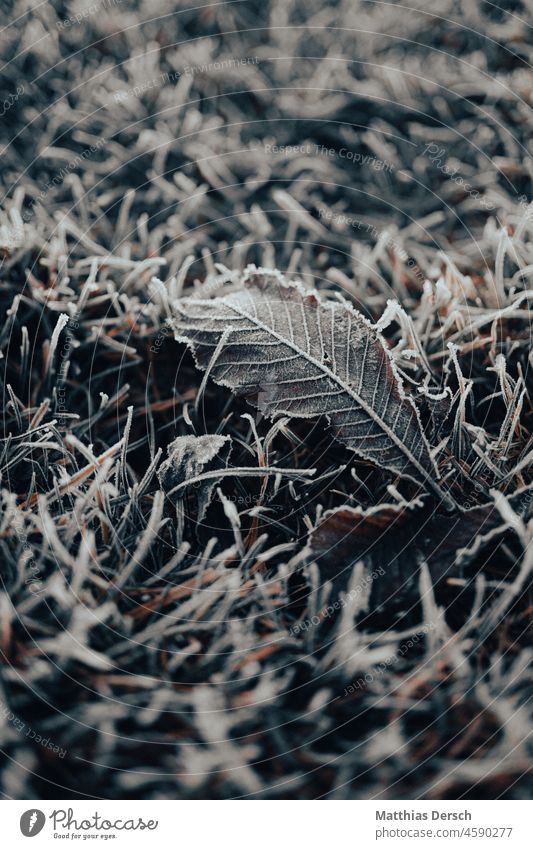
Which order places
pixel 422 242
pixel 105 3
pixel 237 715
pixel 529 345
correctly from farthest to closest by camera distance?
1. pixel 105 3
2. pixel 422 242
3. pixel 529 345
4. pixel 237 715

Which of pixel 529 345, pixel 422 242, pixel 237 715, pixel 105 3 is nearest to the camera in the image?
pixel 237 715

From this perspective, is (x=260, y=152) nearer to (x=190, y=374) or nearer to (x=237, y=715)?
(x=190, y=374)

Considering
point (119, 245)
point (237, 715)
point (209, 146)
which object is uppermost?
point (209, 146)

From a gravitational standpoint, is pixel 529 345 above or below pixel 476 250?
below

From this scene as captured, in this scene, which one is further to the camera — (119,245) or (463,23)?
(463,23)
